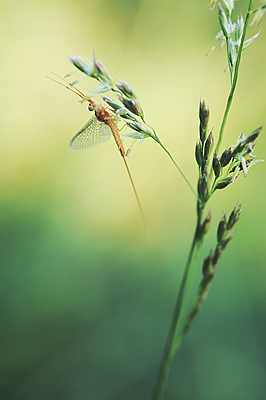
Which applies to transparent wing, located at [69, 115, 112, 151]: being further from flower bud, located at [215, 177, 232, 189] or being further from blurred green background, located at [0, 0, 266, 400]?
flower bud, located at [215, 177, 232, 189]

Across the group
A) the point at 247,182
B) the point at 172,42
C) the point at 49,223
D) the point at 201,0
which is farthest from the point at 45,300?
the point at 201,0

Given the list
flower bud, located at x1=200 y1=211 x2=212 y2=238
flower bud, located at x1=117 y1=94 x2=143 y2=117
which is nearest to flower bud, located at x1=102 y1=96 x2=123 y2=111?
flower bud, located at x1=117 y1=94 x2=143 y2=117

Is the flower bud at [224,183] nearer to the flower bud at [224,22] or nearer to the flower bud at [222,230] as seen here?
the flower bud at [222,230]

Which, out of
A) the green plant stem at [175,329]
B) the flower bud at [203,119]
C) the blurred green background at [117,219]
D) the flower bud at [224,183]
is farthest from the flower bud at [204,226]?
the blurred green background at [117,219]

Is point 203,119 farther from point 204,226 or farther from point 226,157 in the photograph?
point 204,226

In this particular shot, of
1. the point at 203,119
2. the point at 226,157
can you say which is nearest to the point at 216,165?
the point at 226,157
